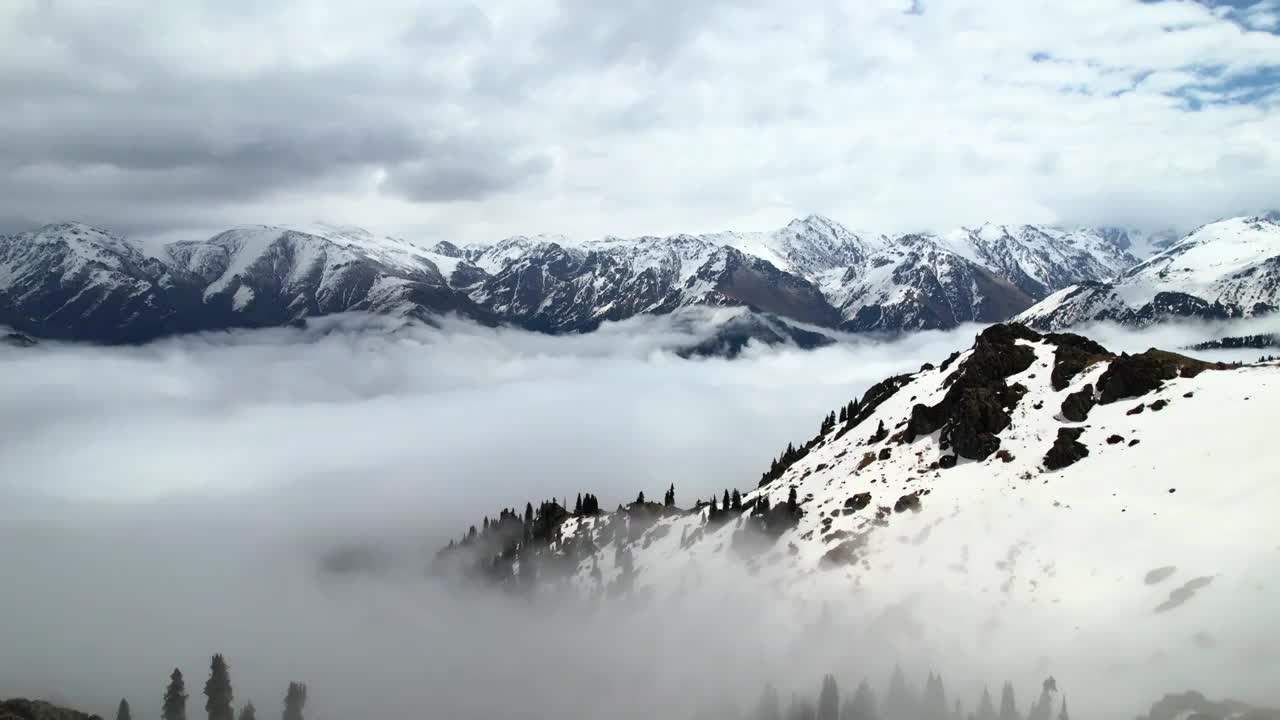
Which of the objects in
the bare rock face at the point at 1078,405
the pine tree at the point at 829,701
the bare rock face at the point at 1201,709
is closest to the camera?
the bare rock face at the point at 1201,709

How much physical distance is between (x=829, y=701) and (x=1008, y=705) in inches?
1516

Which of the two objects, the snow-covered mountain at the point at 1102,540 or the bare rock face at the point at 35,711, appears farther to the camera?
the bare rock face at the point at 35,711

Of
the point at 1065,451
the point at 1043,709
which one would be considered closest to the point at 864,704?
the point at 1043,709

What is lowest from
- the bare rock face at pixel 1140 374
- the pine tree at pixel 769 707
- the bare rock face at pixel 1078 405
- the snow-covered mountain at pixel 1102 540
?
the pine tree at pixel 769 707

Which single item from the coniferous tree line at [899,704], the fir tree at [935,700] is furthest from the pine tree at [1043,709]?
the fir tree at [935,700]

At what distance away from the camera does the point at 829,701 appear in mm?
162125

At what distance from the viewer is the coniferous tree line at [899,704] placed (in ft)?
438

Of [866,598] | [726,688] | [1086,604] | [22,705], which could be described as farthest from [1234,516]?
[22,705]

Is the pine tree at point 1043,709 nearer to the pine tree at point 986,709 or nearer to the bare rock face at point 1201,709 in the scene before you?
the pine tree at point 986,709

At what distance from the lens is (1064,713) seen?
128375 millimetres

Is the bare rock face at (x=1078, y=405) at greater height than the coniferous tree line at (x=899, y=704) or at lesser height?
greater

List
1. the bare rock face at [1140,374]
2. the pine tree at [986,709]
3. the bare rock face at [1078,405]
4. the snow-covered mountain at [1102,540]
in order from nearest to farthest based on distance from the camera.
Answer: the snow-covered mountain at [1102,540] → the pine tree at [986,709] → the bare rock face at [1140,374] → the bare rock face at [1078,405]

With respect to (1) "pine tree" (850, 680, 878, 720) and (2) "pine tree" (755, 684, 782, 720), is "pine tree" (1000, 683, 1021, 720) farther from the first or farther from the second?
(2) "pine tree" (755, 684, 782, 720)

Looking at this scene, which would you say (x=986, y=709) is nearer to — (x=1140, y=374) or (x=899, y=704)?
(x=899, y=704)
